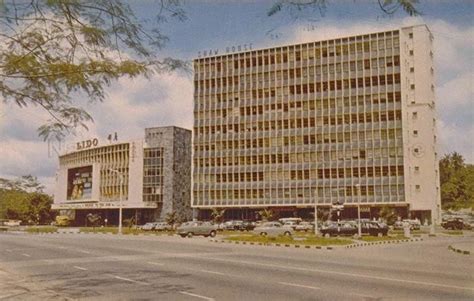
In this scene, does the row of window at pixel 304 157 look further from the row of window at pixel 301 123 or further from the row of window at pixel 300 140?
the row of window at pixel 301 123

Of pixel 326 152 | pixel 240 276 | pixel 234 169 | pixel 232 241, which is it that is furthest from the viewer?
pixel 234 169

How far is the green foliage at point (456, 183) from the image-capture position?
72875 millimetres

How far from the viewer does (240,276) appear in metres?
15.8

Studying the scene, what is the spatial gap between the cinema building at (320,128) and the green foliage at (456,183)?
9.32 feet

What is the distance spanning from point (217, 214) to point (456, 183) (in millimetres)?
37664

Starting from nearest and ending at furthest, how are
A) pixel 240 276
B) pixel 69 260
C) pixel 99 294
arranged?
pixel 99 294 → pixel 240 276 → pixel 69 260

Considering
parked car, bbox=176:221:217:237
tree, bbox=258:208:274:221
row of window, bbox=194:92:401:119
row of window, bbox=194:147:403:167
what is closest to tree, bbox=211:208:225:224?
tree, bbox=258:208:274:221

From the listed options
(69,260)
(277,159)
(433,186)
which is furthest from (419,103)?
(69,260)

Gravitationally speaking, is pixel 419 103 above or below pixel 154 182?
above

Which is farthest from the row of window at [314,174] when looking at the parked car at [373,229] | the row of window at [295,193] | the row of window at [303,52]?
the parked car at [373,229]

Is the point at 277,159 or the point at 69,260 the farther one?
the point at 277,159

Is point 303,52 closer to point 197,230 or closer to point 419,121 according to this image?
point 419,121

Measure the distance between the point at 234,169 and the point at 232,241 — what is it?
5031 centimetres

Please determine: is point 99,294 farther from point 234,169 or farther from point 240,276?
point 234,169
